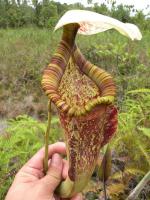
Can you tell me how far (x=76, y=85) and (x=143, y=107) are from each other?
212cm

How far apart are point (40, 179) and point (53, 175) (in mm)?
61

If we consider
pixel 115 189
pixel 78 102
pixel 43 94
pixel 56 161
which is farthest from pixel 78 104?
pixel 43 94

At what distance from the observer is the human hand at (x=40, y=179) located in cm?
131

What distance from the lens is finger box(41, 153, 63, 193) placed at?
1.31m

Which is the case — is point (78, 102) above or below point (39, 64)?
above

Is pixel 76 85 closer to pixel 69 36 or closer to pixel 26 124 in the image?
pixel 69 36

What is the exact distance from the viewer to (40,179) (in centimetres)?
137

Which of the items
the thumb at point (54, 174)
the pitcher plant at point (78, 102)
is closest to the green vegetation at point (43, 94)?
the thumb at point (54, 174)

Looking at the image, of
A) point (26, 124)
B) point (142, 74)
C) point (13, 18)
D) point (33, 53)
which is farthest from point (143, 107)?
point (13, 18)

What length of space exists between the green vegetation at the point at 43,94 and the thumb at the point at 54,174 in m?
1.26

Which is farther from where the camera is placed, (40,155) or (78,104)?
(40,155)

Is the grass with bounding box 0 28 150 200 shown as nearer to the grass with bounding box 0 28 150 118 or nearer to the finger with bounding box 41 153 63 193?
the grass with bounding box 0 28 150 118

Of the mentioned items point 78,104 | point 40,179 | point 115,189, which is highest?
point 78,104

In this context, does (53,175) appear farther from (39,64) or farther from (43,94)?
(39,64)
